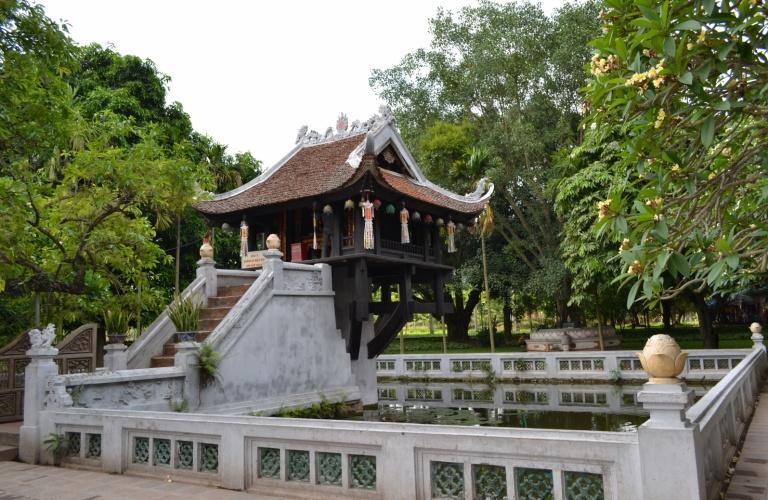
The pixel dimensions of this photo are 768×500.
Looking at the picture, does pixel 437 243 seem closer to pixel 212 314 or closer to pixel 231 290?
pixel 231 290

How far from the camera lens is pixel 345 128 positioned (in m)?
16.4

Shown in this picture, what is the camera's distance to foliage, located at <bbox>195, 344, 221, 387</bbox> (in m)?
9.61

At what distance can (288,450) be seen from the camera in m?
5.29

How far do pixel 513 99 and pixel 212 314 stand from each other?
58.3ft

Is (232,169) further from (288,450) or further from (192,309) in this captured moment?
(288,450)

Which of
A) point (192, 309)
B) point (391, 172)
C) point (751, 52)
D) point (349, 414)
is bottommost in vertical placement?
point (349, 414)

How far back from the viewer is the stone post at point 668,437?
12.3 feet

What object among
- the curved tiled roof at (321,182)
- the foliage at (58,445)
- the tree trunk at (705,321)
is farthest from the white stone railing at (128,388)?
the tree trunk at (705,321)

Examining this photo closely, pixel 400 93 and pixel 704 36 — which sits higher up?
pixel 400 93

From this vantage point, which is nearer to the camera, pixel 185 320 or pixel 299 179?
pixel 185 320

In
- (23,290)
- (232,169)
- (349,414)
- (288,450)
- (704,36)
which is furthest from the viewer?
(232,169)

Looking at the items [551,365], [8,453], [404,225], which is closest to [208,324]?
[8,453]

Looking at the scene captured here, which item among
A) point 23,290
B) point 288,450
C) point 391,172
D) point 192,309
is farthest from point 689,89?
point 391,172

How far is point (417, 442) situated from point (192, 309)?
638 cm
